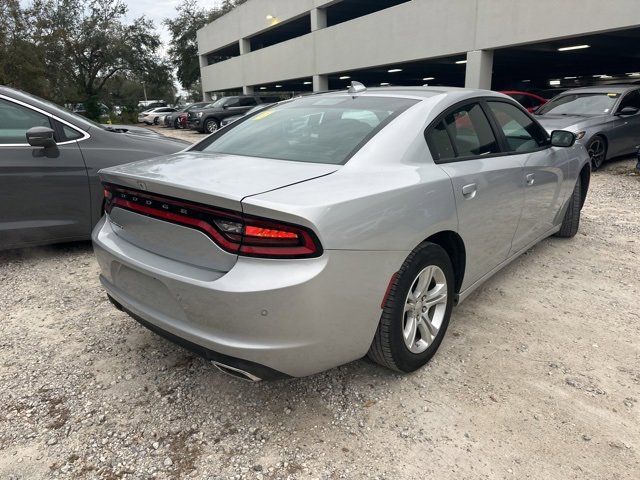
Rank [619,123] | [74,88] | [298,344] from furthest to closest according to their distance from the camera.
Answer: [74,88] < [619,123] < [298,344]

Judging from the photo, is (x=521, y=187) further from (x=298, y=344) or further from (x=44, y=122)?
(x=44, y=122)

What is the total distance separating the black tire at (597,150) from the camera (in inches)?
311

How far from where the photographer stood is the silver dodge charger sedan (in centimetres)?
180

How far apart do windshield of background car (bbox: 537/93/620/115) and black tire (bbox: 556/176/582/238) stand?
4839mm

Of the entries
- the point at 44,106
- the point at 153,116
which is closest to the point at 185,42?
the point at 153,116

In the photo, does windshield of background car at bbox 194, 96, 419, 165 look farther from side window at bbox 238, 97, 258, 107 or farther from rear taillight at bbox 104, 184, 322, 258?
side window at bbox 238, 97, 258, 107

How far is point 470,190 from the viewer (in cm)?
258

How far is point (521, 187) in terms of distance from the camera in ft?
10.3

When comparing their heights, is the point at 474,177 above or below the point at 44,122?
below

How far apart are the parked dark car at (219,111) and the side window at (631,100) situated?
44.9 feet

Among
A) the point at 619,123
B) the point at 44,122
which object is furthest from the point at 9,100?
the point at 619,123

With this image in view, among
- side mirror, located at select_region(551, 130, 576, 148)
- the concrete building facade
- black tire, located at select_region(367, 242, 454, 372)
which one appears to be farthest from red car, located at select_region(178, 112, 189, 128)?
black tire, located at select_region(367, 242, 454, 372)

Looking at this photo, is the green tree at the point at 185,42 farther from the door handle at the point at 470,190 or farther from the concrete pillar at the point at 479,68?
the door handle at the point at 470,190

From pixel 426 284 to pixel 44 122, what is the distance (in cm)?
357
